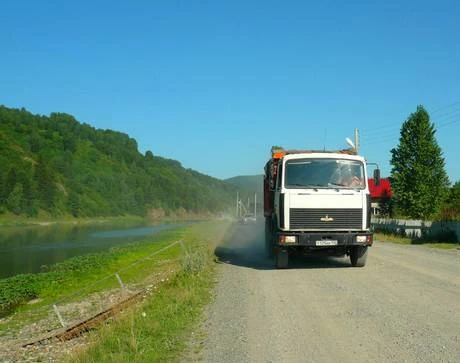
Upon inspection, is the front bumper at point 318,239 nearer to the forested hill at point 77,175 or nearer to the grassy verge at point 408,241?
the grassy verge at point 408,241

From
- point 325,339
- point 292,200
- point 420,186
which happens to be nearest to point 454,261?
point 292,200

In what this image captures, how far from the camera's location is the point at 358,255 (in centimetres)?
1596

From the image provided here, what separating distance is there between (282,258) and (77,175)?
418 feet

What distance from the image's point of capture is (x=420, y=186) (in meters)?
49.2

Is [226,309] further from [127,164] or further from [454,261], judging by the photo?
[127,164]

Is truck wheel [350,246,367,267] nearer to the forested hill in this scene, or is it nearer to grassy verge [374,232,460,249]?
grassy verge [374,232,460,249]

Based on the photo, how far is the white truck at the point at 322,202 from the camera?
48.8 ft

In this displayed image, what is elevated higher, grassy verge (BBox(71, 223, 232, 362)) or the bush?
grassy verge (BBox(71, 223, 232, 362))

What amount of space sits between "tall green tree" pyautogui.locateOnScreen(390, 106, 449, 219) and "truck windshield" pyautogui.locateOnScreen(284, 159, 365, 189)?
35630 mm

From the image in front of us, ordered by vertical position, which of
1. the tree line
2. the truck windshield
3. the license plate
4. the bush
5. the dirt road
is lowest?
the bush

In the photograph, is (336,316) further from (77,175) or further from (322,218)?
(77,175)

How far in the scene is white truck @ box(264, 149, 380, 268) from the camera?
1487cm

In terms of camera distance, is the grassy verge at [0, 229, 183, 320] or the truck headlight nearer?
the truck headlight

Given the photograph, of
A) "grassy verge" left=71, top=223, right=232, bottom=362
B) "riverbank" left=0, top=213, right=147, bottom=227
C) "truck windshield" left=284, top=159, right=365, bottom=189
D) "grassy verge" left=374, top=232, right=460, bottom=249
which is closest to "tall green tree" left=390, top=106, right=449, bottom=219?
"grassy verge" left=374, top=232, right=460, bottom=249
